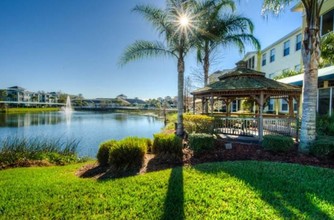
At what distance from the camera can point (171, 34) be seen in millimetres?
11828

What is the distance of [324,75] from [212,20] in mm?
7502

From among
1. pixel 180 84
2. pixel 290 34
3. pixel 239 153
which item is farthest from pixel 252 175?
pixel 290 34

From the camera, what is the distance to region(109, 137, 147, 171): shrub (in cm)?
721

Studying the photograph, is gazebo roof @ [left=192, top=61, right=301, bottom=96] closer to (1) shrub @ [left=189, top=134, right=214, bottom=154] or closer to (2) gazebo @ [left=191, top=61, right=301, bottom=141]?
(2) gazebo @ [left=191, top=61, right=301, bottom=141]

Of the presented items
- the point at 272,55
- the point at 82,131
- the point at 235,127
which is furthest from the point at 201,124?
the point at 272,55

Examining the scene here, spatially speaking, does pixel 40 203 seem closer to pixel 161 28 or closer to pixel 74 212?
pixel 74 212

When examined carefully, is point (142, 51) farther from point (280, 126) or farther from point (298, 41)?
point (298, 41)

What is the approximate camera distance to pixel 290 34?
20781 mm

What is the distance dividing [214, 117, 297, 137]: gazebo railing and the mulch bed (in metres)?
2.34

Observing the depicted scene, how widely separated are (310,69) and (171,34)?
708 cm

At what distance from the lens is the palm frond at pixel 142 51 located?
12016 mm

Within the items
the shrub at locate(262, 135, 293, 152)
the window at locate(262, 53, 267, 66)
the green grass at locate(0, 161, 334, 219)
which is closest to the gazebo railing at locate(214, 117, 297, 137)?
the shrub at locate(262, 135, 293, 152)

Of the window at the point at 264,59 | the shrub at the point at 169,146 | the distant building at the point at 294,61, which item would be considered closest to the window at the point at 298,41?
the distant building at the point at 294,61

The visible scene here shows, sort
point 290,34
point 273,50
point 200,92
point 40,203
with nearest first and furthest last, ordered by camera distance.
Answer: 1. point 40,203
2. point 200,92
3. point 290,34
4. point 273,50
